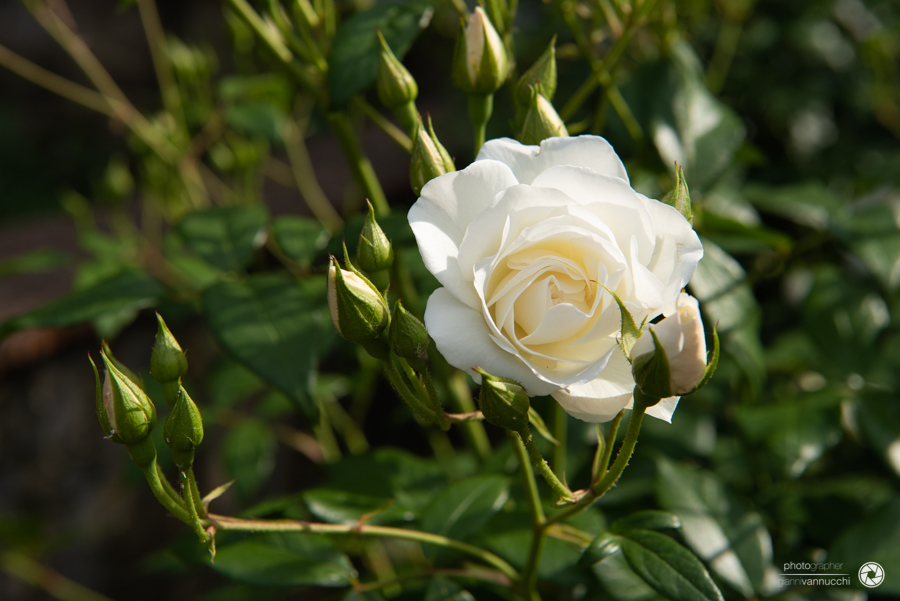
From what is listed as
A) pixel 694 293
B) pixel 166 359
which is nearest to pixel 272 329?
pixel 166 359

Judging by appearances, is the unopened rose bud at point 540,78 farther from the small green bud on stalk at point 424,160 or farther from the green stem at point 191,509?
the green stem at point 191,509

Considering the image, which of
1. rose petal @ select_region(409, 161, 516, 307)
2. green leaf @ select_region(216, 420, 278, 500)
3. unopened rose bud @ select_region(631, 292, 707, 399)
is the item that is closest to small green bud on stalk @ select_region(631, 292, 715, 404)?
unopened rose bud @ select_region(631, 292, 707, 399)

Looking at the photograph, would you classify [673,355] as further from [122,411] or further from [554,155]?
[122,411]

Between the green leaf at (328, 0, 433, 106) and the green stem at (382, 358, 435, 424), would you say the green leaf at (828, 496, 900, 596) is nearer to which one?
the green stem at (382, 358, 435, 424)

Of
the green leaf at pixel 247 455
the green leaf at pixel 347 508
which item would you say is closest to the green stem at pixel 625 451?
the green leaf at pixel 347 508

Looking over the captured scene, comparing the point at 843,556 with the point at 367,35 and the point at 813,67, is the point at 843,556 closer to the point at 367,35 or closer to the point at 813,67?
the point at 367,35

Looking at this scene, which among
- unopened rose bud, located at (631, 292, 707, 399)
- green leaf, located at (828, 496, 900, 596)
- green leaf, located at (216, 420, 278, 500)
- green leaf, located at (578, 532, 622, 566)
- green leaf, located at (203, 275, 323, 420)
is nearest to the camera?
unopened rose bud, located at (631, 292, 707, 399)
